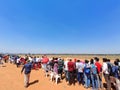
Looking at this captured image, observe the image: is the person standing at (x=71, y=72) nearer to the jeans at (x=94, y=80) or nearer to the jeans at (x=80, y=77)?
the jeans at (x=80, y=77)

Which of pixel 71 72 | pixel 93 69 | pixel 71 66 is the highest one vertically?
pixel 71 66

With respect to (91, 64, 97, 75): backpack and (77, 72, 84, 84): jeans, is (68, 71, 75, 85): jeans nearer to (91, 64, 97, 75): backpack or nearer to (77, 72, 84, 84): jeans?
(77, 72, 84, 84): jeans

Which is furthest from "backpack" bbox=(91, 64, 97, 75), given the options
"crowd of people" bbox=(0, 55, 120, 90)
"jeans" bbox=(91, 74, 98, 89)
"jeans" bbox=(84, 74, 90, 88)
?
"jeans" bbox=(84, 74, 90, 88)

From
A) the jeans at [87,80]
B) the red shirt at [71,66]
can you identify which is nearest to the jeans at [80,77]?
the red shirt at [71,66]

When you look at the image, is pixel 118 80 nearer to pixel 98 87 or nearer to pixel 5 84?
pixel 98 87

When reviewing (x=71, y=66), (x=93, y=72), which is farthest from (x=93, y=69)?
(x=71, y=66)

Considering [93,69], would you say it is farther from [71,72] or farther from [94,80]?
[71,72]

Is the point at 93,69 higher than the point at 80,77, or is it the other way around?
the point at 93,69

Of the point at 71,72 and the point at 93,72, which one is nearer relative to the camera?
the point at 93,72

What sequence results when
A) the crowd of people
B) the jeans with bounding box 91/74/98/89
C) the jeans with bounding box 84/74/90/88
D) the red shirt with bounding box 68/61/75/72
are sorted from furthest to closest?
1. the red shirt with bounding box 68/61/75/72
2. the jeans with bounding box 84/74/90/88
3. the jeans with bounding box 91/74/98/89
4. the crowd of people

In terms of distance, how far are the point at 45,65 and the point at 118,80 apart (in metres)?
8.99

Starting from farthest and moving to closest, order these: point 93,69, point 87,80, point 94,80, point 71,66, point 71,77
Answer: point 71,77 < point 71,66 < point 87,80 < point 94,80 < point 93,69

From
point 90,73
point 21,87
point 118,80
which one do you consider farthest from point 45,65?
point 118,80

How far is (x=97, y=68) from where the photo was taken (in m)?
12.6
